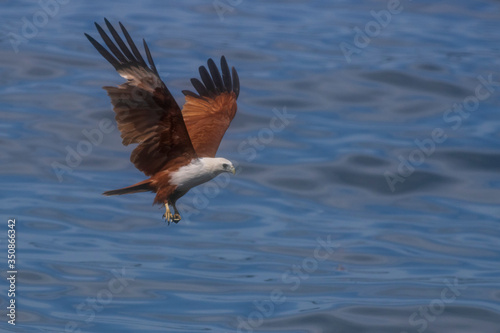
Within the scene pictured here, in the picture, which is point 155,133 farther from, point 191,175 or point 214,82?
point 214,82

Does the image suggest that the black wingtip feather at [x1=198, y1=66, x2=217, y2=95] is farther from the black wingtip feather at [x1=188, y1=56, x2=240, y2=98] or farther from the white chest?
the white chest

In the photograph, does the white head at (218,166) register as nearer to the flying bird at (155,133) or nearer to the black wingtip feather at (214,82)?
the flying bird at (155,133)

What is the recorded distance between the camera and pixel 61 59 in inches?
1519

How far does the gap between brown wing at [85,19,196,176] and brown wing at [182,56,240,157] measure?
127 cm

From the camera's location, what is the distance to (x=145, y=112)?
1198 centimetres

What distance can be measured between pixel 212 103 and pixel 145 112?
248cm

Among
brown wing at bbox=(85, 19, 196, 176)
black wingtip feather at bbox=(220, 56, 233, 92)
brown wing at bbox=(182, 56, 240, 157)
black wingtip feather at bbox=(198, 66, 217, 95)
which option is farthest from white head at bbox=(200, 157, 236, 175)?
black wingtip feather at bbox=(220, 56, 233, 92)

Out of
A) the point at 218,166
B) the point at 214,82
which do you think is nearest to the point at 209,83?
the point at 214,82

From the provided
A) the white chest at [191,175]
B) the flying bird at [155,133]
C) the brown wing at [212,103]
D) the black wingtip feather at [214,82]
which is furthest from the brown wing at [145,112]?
the black wingtip feather at [214,82]

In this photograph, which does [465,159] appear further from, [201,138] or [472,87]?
[201,138]

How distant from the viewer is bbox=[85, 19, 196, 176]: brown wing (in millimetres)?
11703

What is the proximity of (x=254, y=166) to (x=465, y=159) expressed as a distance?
22.8ft

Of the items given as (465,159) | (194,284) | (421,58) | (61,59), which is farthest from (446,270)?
(61,59)

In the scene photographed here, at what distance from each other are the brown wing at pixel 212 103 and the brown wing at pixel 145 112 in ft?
4.18
